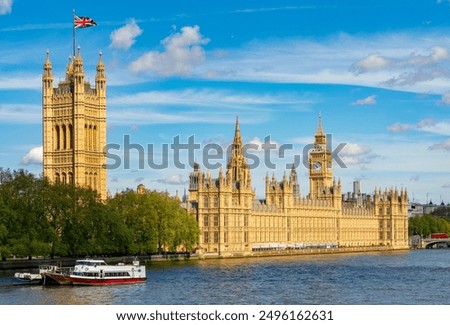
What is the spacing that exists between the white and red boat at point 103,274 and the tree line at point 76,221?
8.06 meters

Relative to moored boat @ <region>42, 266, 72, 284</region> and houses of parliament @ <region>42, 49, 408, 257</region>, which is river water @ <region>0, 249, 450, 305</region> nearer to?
moored boat @ <region>42, 266, 72, 284</region>

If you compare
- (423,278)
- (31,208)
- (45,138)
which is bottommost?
(423,278)

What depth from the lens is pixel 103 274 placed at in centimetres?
6700

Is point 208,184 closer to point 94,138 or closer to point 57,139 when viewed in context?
point 94,138

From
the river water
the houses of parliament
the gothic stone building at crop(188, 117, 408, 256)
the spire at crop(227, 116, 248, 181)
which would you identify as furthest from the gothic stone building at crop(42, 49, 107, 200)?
the river water

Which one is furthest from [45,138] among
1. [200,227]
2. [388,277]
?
[388,277]

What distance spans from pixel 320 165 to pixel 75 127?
54.1 m

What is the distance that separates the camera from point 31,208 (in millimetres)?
77438

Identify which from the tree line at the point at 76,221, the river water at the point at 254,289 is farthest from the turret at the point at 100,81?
the river water at the point at 254,289

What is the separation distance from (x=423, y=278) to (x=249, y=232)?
46057 mm

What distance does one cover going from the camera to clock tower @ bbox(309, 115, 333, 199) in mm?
159000
